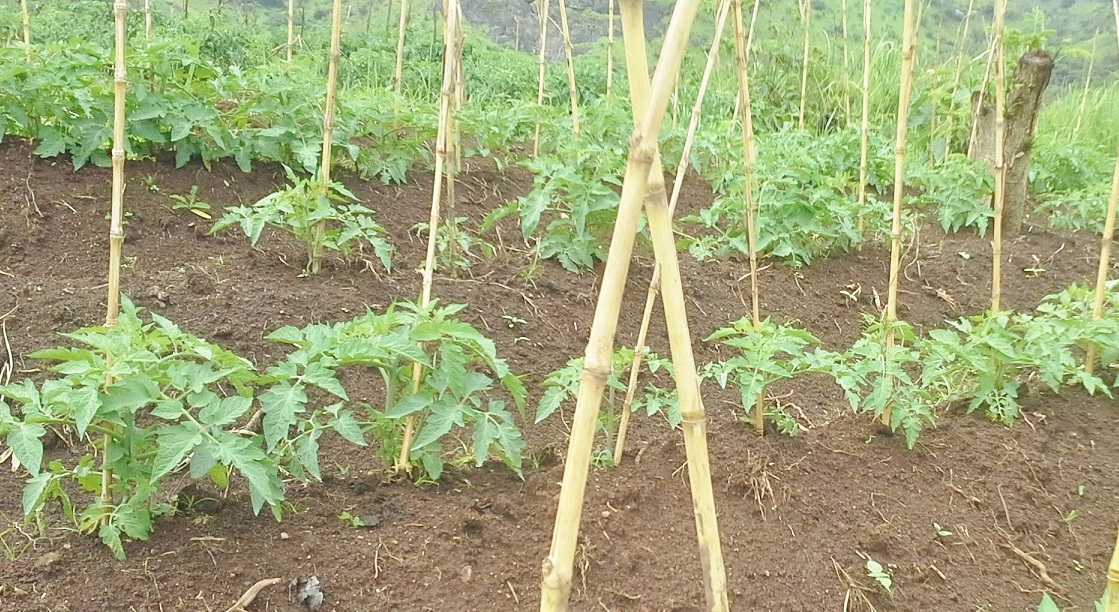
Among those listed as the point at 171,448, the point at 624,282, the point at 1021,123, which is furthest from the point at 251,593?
the point at 1021,123

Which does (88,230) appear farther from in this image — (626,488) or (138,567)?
(626,488)

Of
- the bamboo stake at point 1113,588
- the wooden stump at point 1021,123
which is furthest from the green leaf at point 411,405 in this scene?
the wooden stump at point 1021,123

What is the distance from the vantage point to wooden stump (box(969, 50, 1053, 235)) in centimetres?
481

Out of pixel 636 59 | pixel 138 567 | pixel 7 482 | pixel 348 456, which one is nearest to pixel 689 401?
pixel 636 59

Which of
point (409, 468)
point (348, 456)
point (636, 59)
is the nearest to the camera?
point (636, 59)

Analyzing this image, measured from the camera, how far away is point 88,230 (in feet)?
11.5

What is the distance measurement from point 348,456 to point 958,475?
5.83ft

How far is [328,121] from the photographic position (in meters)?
2.80

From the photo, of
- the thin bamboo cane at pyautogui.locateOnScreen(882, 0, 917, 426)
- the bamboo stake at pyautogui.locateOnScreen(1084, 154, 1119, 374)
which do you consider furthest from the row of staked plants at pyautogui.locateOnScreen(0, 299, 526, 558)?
the bamboo stake at pyautogui.locateOnScreen(1084, 154, 1119, 374)

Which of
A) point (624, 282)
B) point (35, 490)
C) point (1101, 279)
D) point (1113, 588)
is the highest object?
point (624, 282)

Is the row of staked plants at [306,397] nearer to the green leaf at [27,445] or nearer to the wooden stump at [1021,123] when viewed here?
the green leaf at [27,445]

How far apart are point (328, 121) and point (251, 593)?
5.12 ft

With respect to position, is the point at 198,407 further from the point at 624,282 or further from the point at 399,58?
the point at 399,58

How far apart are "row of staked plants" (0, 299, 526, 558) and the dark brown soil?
0.12 metres
